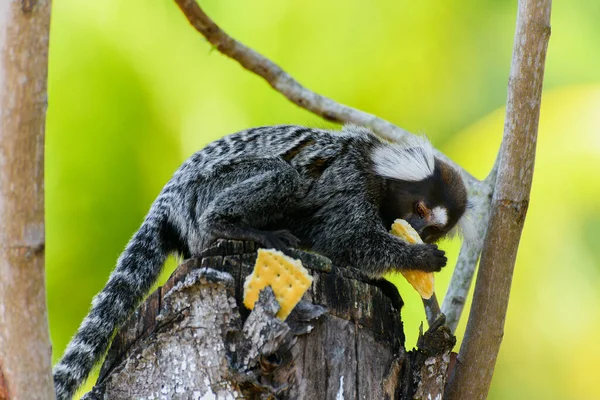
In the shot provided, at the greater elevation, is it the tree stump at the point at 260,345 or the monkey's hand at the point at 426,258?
the monkey's hand at the point at 426,258

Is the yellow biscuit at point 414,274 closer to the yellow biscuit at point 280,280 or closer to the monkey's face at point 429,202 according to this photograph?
the monkey's face at point 429,202

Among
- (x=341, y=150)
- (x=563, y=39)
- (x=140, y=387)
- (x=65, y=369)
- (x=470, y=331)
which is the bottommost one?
(x=65, y=369)

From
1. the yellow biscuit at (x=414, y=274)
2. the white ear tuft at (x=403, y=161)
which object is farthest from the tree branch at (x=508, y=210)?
the white ear tuft at (x=403, y=161)

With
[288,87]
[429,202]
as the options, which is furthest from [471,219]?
[288,87]

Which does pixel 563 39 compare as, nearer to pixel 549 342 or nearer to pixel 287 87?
pixel 549 342

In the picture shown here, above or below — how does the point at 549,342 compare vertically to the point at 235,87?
below

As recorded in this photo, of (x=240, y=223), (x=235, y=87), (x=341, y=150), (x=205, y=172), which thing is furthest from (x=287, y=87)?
(x=235, y=87)

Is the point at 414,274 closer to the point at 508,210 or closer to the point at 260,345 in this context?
the point at 508,210

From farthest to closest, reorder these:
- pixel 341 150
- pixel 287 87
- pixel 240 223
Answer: pixel 287 87
pixel 341 150
pixel 240 223
